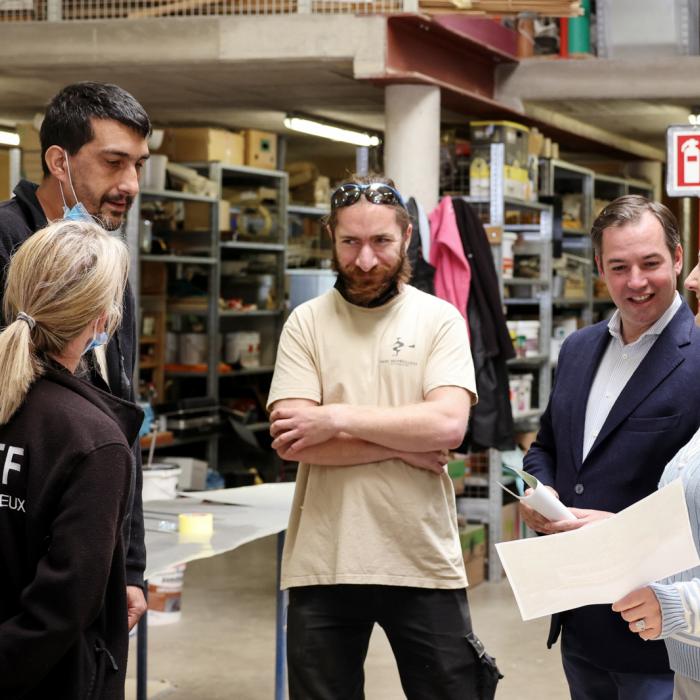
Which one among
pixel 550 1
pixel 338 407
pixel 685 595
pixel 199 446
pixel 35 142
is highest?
pixel 550 1

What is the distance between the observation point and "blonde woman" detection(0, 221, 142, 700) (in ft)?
6.19

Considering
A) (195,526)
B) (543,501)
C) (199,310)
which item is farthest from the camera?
(199,310)

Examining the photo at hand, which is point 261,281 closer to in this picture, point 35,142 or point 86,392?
point 35,142

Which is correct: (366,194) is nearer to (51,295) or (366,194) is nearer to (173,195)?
(51,295)

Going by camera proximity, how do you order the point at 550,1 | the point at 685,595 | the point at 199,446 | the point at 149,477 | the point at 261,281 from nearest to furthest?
the point at 685,595 → the point at 149,477 → the point at 550,1 → the point at 199,446 → the point at 261,281

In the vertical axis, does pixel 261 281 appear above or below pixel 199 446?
above

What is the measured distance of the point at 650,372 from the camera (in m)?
2.62

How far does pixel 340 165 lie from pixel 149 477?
8.03 m

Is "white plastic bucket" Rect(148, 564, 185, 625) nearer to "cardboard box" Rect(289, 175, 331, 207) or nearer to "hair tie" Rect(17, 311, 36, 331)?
"hair tie" Rect(17, 311, 36, 331)

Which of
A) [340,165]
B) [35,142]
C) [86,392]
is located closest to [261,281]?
[35,142]

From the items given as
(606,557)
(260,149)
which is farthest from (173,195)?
(606,557)

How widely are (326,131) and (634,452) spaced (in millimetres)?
7014

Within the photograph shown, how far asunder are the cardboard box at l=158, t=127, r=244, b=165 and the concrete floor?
10.3 ft

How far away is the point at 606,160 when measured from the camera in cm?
1160
